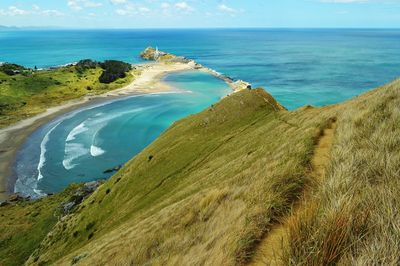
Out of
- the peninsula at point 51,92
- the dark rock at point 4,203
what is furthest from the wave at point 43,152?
the dark rock at point 4,203

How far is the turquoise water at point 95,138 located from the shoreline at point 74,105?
1902 millimetres

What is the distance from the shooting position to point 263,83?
475 feet

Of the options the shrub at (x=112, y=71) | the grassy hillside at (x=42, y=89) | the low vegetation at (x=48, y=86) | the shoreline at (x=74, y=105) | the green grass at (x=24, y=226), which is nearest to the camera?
the green grass at (x=24, y=226)

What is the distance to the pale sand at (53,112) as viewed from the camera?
6588 cm

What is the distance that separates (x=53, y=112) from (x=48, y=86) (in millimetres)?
28606

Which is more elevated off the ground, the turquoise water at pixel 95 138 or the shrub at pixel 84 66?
the shrub at pixel 84 66

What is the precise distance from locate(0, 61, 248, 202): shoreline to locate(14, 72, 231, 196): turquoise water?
6.24 feet

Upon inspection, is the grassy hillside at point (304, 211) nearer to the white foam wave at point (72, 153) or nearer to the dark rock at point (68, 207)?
the dark rock at point (68, 207)

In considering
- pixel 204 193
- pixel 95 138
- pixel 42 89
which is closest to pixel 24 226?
pixel 204 193

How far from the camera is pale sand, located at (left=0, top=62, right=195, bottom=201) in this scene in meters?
65.9

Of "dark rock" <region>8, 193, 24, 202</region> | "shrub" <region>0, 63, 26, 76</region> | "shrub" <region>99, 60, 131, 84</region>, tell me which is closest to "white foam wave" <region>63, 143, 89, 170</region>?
"dark rock" <region>8, 193, 24, 202</region>

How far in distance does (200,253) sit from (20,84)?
134654mm

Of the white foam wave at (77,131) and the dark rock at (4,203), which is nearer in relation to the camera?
the dark rock at (4,203)

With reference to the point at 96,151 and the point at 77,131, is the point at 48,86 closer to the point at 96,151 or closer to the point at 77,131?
the point at 77,131
